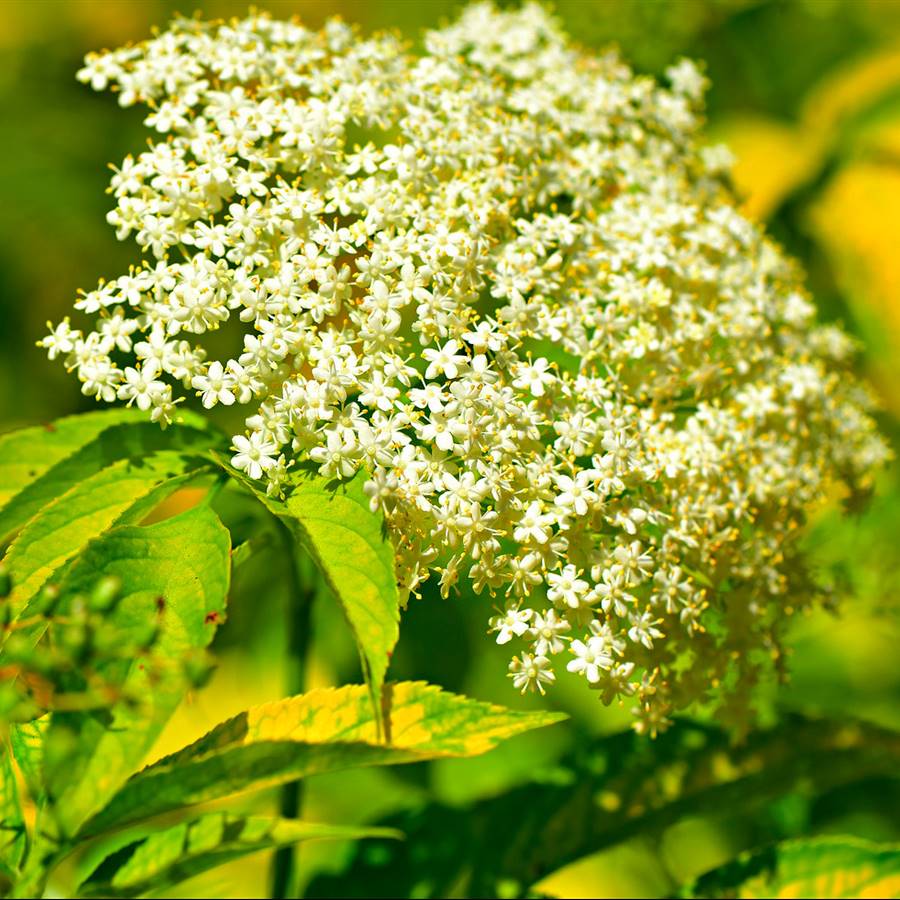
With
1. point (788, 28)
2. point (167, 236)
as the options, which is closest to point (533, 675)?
point (167, 236)

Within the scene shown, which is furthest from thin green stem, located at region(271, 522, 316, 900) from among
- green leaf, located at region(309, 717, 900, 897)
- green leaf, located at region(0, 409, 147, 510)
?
green leaf, located at region(0, 409, 147, 510)

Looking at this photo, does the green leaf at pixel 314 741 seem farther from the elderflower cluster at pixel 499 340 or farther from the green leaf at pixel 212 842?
the elderflower cluster at pixel 499 340

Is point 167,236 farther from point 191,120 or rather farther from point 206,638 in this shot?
point 206,638

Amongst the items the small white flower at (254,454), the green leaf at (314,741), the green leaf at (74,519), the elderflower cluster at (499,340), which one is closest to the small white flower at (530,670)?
the elderflower cluster at (499,340)

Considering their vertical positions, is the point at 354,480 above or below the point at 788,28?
below

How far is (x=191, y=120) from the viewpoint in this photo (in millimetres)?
1943

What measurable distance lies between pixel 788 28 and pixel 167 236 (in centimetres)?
345

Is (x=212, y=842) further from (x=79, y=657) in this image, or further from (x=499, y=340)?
(x=499, y=340)

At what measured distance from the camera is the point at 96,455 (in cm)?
170

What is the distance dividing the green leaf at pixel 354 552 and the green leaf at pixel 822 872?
0.96 m

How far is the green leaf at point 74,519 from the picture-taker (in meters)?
1.45

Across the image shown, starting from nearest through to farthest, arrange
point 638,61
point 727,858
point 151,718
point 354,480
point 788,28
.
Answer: point 151,718
point 354,480
point 727,858
point 638,61
point 788,28

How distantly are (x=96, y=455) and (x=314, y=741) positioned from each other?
2.44ft

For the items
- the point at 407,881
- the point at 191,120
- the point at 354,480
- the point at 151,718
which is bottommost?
the point at 407,881
